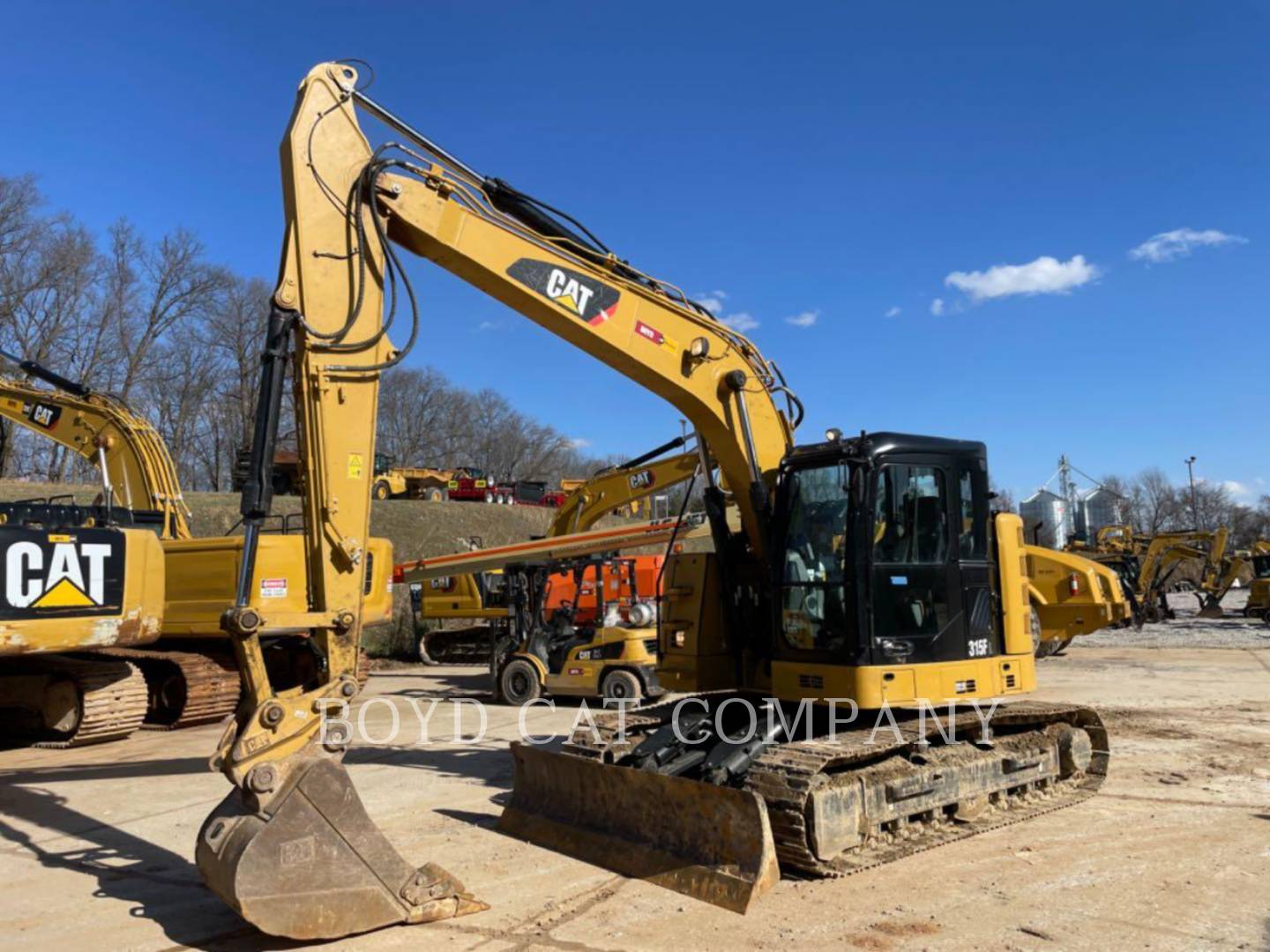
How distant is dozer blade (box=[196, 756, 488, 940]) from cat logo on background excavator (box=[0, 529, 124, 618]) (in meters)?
2.56

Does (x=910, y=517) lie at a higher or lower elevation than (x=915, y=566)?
higher

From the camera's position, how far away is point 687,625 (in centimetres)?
737

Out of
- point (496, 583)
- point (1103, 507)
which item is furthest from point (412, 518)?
point (1103, 507)

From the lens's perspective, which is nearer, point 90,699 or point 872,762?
point 872,762

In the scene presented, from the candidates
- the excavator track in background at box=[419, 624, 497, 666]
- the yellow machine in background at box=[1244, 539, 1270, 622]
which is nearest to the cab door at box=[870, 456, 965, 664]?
the excavator track in background at box=[419, 624, 497, 666]

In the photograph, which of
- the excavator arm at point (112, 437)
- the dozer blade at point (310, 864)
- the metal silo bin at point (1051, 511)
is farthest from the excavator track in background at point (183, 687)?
the metal silo bin at point (1051, 511)

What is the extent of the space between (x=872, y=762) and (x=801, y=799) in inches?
41.8

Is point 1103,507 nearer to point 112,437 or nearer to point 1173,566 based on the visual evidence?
point 1173,566

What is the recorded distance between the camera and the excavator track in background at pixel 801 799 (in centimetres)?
554

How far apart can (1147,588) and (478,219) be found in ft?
86.9

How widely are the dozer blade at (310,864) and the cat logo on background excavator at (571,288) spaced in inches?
127

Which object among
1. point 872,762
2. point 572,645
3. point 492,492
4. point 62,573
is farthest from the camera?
point 492,492

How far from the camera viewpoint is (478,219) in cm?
638

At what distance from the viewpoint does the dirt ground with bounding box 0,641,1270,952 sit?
4.85m
